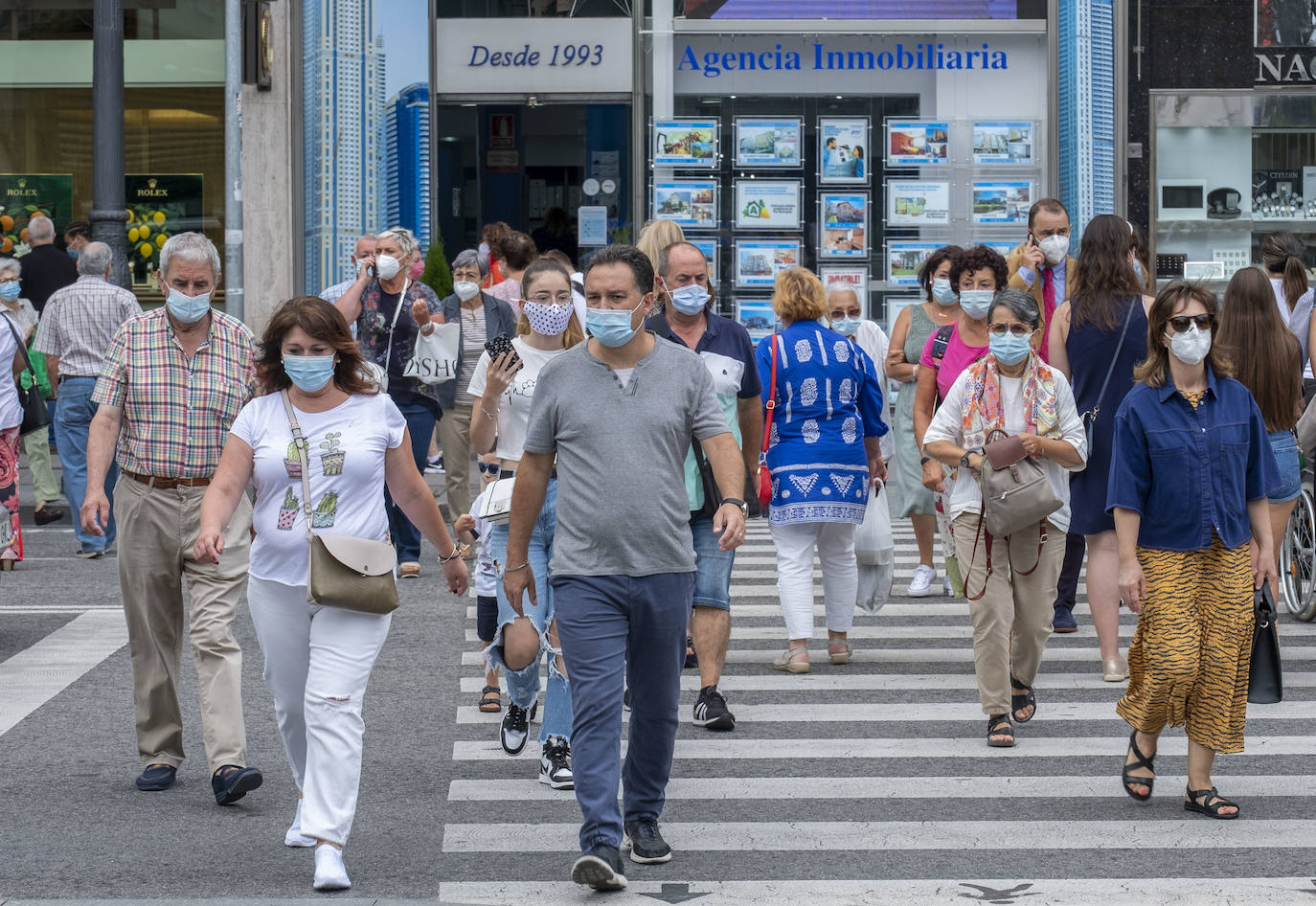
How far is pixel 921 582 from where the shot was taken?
11039 mm

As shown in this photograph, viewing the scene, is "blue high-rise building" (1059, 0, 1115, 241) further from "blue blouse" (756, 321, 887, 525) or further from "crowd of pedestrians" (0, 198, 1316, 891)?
"blue blouse" (756, 321, 887, 525)

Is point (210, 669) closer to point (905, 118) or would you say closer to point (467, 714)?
point (467, 714)

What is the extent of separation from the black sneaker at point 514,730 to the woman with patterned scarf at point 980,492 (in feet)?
5.84

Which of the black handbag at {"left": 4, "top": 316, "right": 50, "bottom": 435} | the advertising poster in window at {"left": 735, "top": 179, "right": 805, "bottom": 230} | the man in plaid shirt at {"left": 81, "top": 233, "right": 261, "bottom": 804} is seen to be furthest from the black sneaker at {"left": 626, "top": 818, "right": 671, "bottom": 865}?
the advertising poster in window at {"left": 735, "top": 179, "right": 805, "bottom": 230}

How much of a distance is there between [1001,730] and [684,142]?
13.4m

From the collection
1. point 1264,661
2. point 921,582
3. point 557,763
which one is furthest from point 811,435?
point 1264,661

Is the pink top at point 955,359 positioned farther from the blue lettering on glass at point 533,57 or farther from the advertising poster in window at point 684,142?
the blue lettering on glass at point 533,57

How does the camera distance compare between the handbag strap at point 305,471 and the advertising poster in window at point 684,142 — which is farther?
the advertising poster in window at point 684,142

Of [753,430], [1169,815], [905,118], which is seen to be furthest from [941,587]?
[905,118]

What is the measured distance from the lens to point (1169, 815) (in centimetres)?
627


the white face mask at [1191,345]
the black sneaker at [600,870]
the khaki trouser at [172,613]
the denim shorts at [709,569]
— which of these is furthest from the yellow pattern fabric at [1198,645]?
the khaki trouser at [172,613]

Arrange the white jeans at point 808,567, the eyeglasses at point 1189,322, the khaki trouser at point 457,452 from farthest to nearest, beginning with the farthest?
1. the khaki trouser at point 457,452
2. the white jeans at point 808,567
3. the eyeglasses at point 1189,322

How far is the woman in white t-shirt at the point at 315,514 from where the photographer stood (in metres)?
5.47

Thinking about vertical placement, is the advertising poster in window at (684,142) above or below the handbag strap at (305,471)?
above
